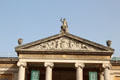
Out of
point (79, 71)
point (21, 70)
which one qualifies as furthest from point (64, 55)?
point (21, 70)

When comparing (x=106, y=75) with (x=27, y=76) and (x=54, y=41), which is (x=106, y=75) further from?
(x=27, y=76)

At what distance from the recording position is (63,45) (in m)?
33.5

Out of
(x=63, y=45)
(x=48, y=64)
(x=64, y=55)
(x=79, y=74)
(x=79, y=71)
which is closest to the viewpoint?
A: (x=79, y=74)

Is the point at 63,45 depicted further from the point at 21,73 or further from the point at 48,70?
the point at 21,73

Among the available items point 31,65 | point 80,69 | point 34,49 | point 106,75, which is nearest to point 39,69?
point 31,65

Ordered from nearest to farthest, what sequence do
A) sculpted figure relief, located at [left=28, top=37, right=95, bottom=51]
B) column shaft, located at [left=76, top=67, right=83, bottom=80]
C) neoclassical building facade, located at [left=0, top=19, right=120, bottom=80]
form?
column shaft, located at [left=76, top=67, right=83, bottom=80]
neoclassical building facade, located at [left=0, top=19, right=120, bottom=80]
sculpted figure relief, located at [left=28, top=37, right=95, bottom=51]

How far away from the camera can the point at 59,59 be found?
3316 centimetres

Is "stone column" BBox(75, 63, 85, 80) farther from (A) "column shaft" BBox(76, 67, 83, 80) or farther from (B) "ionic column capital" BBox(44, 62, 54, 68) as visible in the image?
(B) "ionic column capital" BBox(44, 62, 54, 68)

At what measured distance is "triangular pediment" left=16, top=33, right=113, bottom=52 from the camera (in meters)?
33.3

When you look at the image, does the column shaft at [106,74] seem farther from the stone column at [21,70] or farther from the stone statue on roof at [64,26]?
the stone column at [21,70]

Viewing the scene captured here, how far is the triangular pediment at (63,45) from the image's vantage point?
33.3 meters

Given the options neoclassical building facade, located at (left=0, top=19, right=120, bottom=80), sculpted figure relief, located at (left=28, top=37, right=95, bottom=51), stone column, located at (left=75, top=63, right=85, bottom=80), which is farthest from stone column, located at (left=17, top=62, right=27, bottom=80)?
stone column, located at (left=75, top=63, right=85, bottom=80)

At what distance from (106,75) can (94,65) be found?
2703 millimetres

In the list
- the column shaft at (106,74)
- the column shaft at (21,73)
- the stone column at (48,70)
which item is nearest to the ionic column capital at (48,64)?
the stone column at (48,70)
